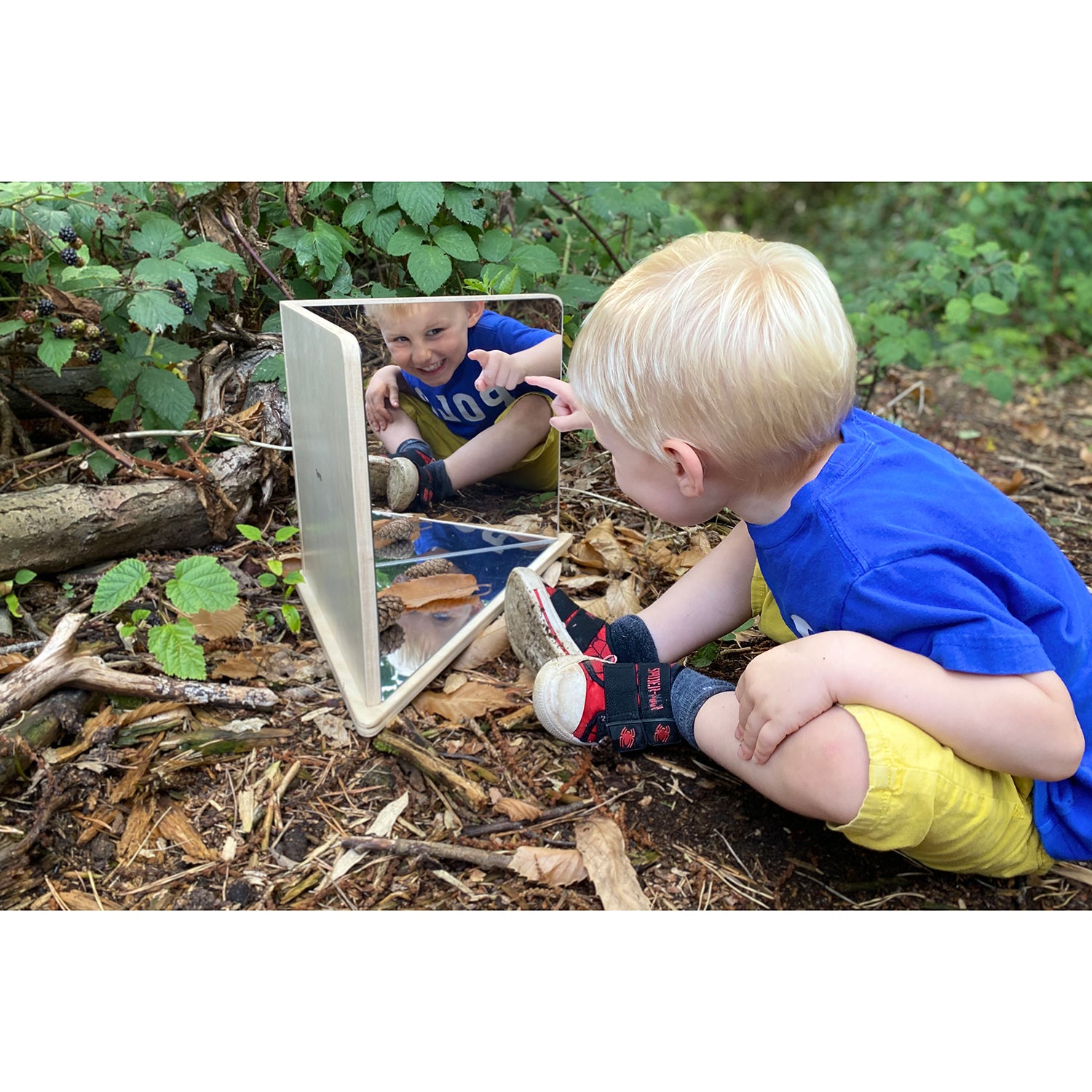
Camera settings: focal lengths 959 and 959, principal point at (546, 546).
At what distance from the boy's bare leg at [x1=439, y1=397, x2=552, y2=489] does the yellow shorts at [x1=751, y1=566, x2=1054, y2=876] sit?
2.18 feet

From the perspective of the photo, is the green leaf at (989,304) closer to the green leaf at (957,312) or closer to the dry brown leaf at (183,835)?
the green leaf at (957,312)

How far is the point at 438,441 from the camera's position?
137 centimetres

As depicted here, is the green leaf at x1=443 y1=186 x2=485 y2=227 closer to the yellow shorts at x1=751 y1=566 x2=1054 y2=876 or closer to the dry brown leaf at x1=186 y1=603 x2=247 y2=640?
the dry brown leaf at x1=186 y1=603 x2=247 y2=640

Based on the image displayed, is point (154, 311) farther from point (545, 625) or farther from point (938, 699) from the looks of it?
point (938, 699)

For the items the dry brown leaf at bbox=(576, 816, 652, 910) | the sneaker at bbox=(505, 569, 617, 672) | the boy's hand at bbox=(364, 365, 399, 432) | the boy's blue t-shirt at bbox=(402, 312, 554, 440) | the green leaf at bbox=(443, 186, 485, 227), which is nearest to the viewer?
the dry brown leaf at bbox=(576, 816, 652, 910)

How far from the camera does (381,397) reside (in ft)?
4.18

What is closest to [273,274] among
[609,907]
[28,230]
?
[28,230]

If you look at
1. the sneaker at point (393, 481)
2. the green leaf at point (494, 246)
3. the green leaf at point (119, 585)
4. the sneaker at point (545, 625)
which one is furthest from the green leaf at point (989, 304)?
the green leaf at point (119, 585)

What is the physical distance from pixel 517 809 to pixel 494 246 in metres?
0.89

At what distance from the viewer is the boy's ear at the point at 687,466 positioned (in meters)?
1.09

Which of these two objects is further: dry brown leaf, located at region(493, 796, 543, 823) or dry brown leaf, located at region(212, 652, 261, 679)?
dry brown leaf, located at region(212, 652, 261, 679)

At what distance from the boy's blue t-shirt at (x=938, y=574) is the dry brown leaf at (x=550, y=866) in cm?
41

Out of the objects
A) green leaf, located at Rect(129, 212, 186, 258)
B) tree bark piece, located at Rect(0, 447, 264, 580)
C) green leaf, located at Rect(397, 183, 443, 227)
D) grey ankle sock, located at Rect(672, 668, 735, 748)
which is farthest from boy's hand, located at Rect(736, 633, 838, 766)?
green leaf, located at Rect(129, 212, 186, 258)

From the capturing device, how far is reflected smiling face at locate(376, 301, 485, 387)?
1304 millimetres
